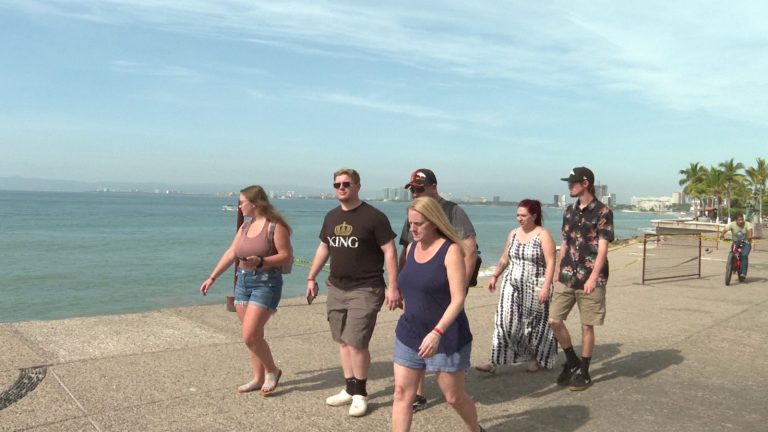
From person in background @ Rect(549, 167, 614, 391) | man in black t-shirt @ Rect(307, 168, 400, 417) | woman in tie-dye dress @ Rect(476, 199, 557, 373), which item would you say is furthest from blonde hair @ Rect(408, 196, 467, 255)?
person in background @ Rect(549, 167, 614, 391)

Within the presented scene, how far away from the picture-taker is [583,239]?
5418 mm

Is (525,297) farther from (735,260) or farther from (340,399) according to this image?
(735,260)

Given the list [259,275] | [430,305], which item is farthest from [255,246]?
[430,305]

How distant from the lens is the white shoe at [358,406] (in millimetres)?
4527

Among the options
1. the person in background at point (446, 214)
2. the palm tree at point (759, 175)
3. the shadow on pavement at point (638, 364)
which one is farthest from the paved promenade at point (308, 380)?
the palm tree at point (759, 175)

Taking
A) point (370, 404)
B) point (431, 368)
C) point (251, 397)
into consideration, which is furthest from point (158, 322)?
point (431, 368)

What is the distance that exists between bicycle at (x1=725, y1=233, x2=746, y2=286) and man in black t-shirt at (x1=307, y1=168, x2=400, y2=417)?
34.1 feet

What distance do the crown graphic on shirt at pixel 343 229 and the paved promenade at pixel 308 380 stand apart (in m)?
1.30

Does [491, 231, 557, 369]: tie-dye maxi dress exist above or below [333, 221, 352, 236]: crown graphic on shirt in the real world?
below

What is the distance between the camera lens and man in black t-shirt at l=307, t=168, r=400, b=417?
4.63 meters

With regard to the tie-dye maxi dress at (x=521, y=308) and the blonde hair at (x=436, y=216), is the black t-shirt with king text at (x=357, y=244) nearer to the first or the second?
the blonde hair at (x=436, y=216)

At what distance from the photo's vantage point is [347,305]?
4742 mm

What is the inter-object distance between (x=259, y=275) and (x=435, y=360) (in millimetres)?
1943

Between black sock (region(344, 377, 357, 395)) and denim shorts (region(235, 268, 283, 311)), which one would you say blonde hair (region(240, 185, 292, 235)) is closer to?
denim shorts (region(235, 268, 283, 311))
